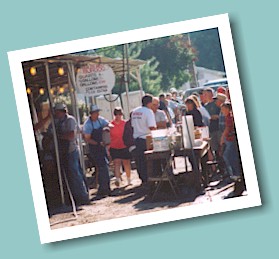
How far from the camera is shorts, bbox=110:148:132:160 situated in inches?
320

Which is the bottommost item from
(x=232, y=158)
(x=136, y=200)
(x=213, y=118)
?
(x=136, y=200)

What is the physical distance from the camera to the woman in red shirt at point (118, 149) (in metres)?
8.06

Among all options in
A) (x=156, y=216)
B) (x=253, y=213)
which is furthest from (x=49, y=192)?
(x=253, y=213)

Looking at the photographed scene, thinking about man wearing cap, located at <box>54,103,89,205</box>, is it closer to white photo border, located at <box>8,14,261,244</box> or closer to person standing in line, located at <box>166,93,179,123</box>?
white photo border, located at <box>8,14,261,244</box>

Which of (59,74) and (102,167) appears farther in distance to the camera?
(102,167)

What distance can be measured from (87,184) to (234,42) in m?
1.50

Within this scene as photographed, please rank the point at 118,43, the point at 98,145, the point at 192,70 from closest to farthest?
the point at 118,43 → the point at 192,70 → the point at 98,145

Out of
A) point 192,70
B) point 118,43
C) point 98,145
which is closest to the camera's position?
point 118,43

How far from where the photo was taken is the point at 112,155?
26.8 feet

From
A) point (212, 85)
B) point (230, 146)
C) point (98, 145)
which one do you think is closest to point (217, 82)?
point (212, 85)

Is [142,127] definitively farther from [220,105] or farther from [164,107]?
[220,105]

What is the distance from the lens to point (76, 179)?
8.10 meters

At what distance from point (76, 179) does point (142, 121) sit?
648 mm
